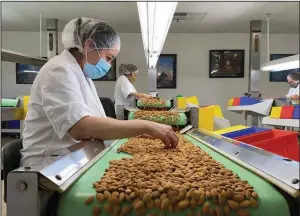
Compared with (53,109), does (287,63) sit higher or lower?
higher

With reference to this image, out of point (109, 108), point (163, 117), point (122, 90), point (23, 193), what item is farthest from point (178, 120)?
point (23, 193)

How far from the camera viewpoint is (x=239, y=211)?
0.71 meters

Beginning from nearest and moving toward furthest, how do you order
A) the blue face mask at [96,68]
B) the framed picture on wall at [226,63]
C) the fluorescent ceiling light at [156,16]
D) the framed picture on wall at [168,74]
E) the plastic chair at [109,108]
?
the fluorescent ceiling light at [156,16], the blue face mask at [96,68], the plastic chair at [109,108], the framed picture on wall at [168,74], the framed picture on wall at [226,63]

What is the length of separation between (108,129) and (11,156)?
1.65ft

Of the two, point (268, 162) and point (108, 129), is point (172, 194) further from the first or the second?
point (108, 129)

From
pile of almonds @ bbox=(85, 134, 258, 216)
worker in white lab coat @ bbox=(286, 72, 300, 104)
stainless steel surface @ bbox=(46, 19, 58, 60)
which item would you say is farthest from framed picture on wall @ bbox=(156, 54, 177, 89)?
pile of almonds @ bbox=(85, 134, 258, 216)

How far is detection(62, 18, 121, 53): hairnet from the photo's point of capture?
1577mm

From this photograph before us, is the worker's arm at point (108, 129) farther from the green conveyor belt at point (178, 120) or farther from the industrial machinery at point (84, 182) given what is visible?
the green conveyor belt at point (178, 120)

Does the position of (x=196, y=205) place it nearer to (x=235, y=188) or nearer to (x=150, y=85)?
(x=235, y=188)

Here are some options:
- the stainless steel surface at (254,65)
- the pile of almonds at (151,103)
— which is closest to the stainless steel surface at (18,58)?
the pile of almonds at (151,103)

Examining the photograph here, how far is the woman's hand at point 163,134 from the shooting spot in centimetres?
134

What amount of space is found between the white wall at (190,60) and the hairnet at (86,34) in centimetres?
223

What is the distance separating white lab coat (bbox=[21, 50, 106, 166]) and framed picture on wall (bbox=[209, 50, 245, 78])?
3647mm

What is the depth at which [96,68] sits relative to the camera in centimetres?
169
